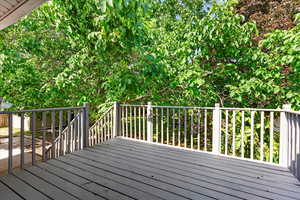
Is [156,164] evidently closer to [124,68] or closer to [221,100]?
[124,68]

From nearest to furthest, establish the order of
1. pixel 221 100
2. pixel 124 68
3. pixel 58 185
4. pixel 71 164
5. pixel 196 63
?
pixel 58 185
pixel 71 164
pixel 124 68
pixel 196 63
pixel 221 100

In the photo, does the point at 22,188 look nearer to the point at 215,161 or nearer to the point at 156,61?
the point at 215,161

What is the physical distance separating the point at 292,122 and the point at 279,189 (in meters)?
0.92

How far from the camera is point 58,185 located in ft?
7.23

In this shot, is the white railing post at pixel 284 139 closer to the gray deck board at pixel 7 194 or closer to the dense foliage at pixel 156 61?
the dense foliage at pixel 156 61

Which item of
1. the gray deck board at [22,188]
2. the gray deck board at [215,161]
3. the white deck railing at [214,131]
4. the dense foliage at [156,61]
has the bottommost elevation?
the gray deck board at [215,161]

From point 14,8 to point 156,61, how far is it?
99.1 inches

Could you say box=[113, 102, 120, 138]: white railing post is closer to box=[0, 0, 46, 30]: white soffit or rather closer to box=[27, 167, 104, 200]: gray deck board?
box=[27, 167, 104, 200]: gray deck board

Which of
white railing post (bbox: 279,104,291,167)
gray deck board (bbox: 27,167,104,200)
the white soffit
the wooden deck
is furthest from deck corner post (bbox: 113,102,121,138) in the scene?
white railing post (bbox: 279,104,291,167)

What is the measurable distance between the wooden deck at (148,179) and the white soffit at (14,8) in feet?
6.61

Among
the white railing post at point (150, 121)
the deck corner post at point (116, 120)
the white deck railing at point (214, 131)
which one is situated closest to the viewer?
the white deck railing at point (214, 131)

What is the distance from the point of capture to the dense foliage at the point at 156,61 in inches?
134

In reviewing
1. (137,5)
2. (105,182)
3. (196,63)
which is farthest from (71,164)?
(196,63)

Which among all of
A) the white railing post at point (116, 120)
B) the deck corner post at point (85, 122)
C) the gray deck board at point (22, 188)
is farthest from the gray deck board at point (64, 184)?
the white railing post at point (116, 120)
